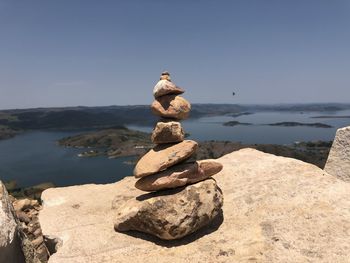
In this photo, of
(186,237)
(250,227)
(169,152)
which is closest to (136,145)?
(169,152)

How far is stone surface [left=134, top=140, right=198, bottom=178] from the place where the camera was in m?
19.0

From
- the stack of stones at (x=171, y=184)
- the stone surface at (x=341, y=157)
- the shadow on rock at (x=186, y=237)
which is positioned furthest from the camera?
the stone surface at (x=341, y=157)

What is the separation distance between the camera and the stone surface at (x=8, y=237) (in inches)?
510

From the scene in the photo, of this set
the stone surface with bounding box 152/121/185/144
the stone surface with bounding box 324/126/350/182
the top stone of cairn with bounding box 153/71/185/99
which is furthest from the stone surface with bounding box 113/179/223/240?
the stone surface with bounding box 324/126/350/182

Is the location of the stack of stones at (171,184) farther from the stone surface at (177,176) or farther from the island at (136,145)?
the island at (136,145)

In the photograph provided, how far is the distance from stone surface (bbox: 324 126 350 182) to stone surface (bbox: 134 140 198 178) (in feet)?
33.1

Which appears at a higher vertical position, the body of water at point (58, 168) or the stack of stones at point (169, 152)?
the stack of stones at point (169, 152)

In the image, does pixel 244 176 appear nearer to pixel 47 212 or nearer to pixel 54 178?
pixel 47 212

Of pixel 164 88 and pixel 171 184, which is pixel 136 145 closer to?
pixel 164 88

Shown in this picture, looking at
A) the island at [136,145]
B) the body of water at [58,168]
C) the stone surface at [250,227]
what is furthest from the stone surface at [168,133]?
the body of water at [58,168]

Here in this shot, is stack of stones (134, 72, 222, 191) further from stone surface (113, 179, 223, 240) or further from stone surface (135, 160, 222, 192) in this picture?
stone surface (113, 179, 223, 240)

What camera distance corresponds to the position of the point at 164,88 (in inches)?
794

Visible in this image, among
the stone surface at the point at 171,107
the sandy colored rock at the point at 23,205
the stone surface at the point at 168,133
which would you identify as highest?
the stone surface at the point at 171,107

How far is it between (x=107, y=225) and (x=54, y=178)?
387 ft
